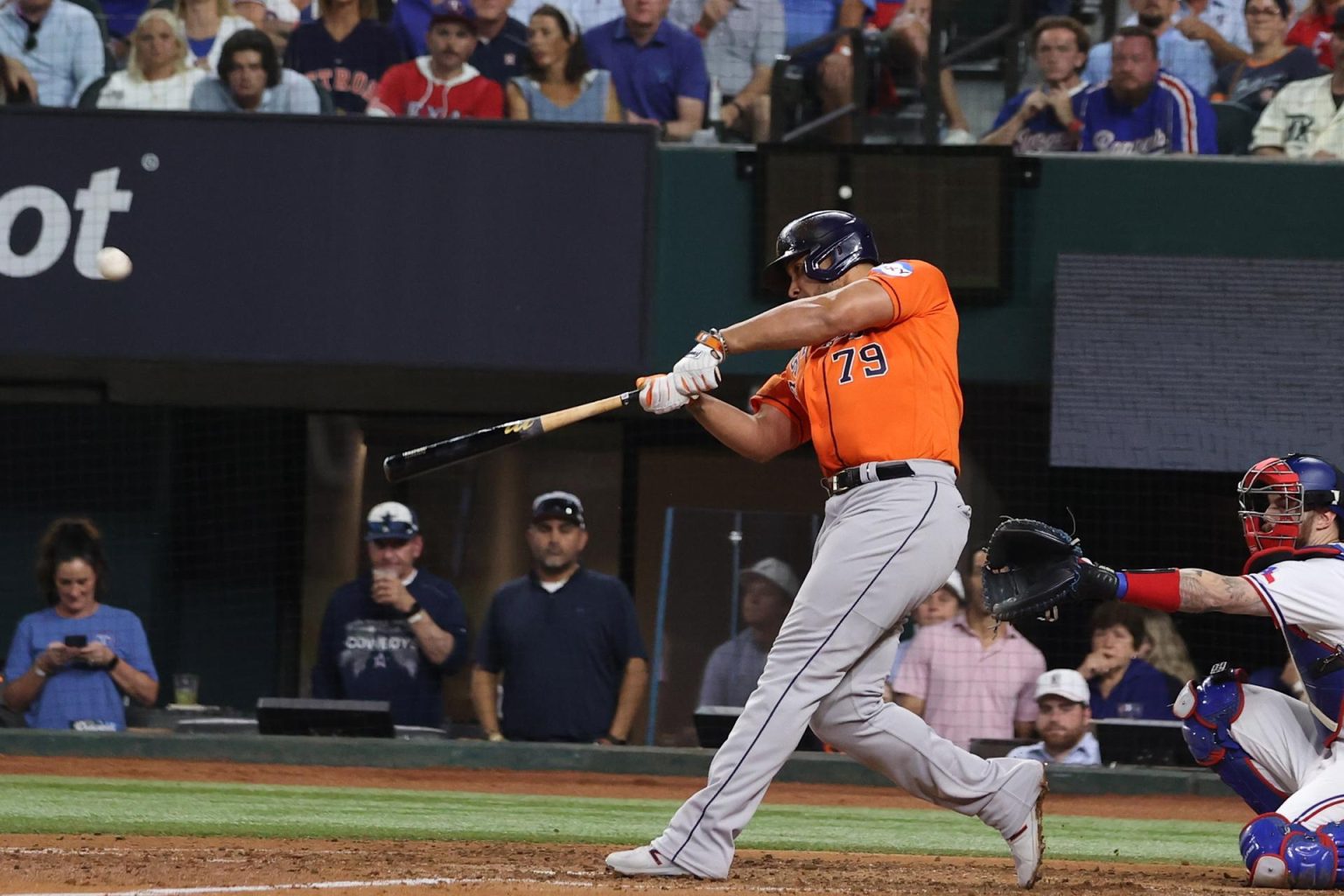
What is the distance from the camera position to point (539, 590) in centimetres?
900

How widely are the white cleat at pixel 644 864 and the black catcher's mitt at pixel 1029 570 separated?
1.01 meters

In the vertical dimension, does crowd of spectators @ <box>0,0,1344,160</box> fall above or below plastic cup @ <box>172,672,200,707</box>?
above

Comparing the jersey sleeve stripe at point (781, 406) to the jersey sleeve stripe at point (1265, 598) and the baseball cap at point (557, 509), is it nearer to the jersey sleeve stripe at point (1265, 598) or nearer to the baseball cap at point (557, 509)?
the jersey sleeve stripe at point (1265, 598)

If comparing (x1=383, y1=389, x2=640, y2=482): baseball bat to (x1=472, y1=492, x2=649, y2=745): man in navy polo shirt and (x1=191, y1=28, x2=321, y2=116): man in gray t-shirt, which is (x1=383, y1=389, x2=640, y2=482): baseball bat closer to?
(x1=472, y1=492, x2=649, y2=745): man in navy polo shirt

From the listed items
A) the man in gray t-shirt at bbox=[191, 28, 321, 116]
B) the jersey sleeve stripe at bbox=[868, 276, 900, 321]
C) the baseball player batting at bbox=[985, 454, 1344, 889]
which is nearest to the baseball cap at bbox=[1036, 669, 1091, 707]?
the baseball player batting at bbox=[985, 454, 1344, 889]

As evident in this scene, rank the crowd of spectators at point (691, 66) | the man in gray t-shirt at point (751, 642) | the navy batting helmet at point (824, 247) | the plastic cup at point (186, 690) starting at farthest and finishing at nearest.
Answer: the plastic cup at point (186, 690) < the crowd of spectators at point (691, 66) < the man in gray t-shirt at point (751, 642) < the navy batting helmet at point (824, 247)

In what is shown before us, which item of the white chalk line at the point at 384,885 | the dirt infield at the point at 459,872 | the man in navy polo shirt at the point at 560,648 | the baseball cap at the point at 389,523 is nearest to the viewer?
the white chalk line at the point at 384,885

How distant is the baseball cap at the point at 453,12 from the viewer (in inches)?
392

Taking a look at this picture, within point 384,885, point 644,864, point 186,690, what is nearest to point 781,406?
point 644,864

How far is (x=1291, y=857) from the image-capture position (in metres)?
4.62

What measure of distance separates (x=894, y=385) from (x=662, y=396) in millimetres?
578

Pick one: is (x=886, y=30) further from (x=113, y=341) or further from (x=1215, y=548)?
(x=113, y=341)

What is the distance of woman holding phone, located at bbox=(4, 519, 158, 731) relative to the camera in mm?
9031

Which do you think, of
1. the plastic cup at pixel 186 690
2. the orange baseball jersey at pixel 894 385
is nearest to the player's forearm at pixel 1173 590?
the orange baseball jersey at pixel 894 385
